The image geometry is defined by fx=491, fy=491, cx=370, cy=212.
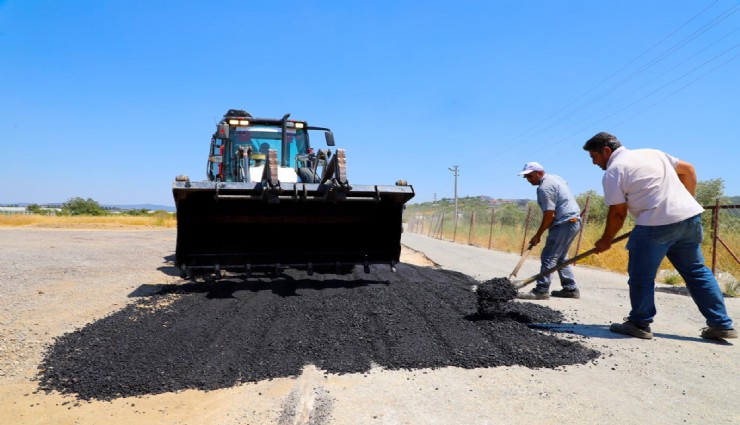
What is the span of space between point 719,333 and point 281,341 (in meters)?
3.73

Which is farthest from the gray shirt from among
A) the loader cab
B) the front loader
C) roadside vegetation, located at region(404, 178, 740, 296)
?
the loader cab

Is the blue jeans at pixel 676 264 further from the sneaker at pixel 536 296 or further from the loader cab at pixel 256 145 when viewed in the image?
the loader cab at pixel 256 145

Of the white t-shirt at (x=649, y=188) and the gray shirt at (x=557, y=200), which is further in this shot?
the gray shirt at (x=557, y=200)

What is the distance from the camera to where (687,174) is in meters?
4.45

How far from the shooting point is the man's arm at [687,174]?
4.42 metres

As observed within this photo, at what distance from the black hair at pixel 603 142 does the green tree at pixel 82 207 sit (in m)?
69.2

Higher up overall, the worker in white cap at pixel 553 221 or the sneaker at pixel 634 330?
the worker in white cap at pixel 553 221

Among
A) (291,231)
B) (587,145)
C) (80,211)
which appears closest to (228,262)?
(291,231)

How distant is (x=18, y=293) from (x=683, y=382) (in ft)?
25.2

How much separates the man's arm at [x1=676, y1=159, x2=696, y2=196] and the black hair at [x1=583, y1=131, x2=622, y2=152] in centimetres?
54

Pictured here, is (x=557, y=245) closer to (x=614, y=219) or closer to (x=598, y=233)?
(x=614, y=219)

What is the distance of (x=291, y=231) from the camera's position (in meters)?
6.80

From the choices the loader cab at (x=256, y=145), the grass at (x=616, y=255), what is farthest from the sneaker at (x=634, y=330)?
the loader cab at (x=256, y=145)

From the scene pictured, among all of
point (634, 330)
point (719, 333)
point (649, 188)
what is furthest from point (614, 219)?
point (719, 333)
